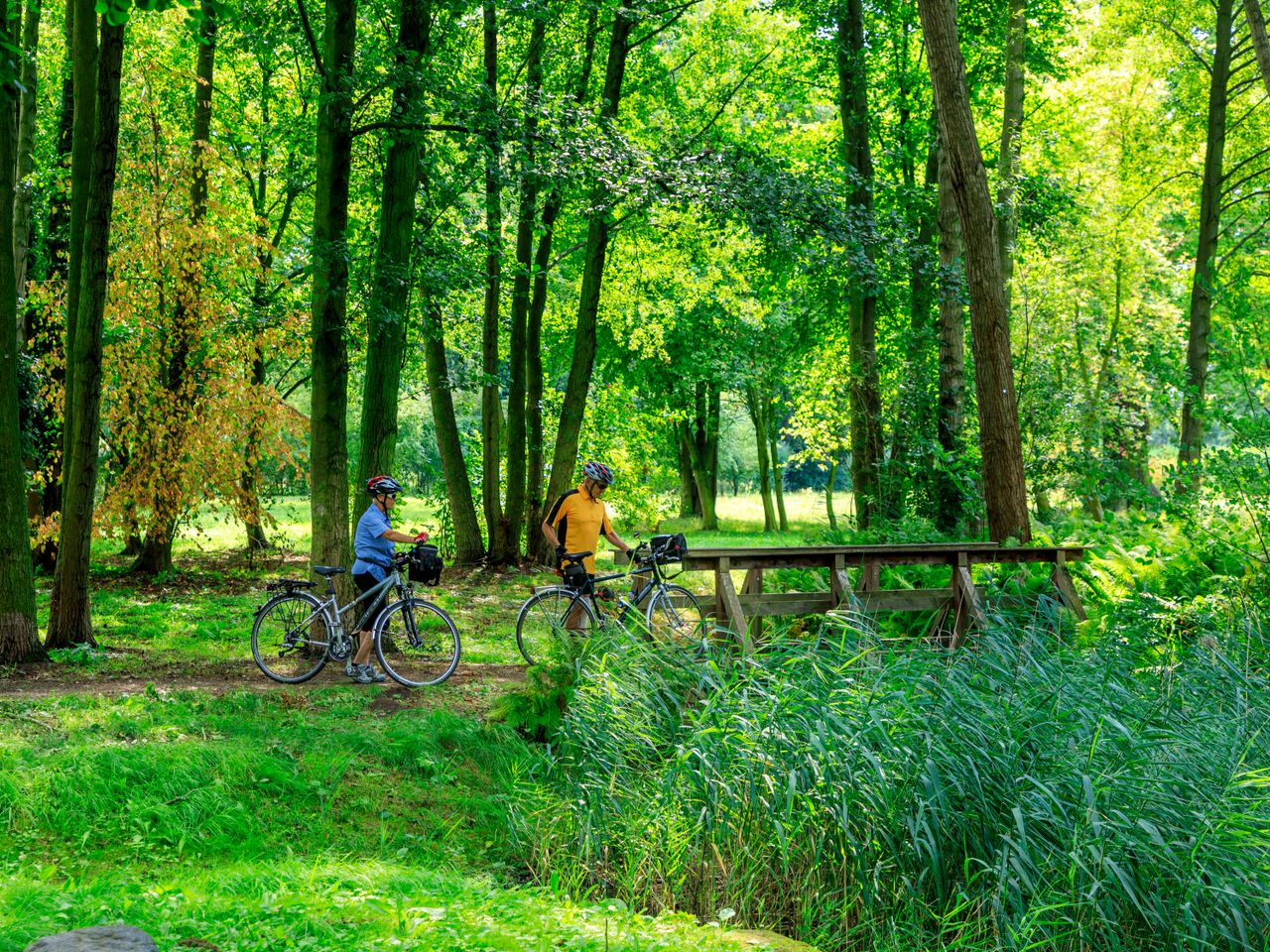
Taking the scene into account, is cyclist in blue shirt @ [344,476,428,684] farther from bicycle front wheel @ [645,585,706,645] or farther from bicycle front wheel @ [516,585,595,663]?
bicycle front wheel @ [645,585,706,645]

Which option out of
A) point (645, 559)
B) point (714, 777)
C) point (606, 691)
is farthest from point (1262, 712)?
point (645, 559)

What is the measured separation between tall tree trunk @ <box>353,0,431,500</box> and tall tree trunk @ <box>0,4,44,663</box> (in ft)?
10.3

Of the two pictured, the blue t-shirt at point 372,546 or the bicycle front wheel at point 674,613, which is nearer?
the bicycle front wheel at point 674,613

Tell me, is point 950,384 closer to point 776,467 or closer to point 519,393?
point 519,393

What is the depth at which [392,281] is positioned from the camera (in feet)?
38.1

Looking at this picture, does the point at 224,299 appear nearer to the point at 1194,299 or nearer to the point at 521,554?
the point at 521,554

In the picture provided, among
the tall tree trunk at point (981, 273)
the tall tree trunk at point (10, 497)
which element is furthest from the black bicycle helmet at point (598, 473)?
the tall tree trunk at point (10, 497)

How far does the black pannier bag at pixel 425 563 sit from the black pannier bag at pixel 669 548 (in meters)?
2.06

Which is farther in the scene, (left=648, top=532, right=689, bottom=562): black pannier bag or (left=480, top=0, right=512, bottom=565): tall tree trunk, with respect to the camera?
(left=480, top=0, right=512, bottom=565): tall tree trunk

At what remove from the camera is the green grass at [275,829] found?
15.4 feet

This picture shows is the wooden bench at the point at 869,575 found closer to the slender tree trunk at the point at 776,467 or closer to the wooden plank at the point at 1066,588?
the wooden plank at the point at 1066,588

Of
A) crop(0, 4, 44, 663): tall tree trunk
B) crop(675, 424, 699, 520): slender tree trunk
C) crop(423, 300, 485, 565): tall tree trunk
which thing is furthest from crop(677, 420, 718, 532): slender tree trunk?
crop(0, 4, 44, 663): tall tree trunk

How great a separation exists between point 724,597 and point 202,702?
178 inches

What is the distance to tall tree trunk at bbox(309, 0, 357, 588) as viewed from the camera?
11.2 metres
